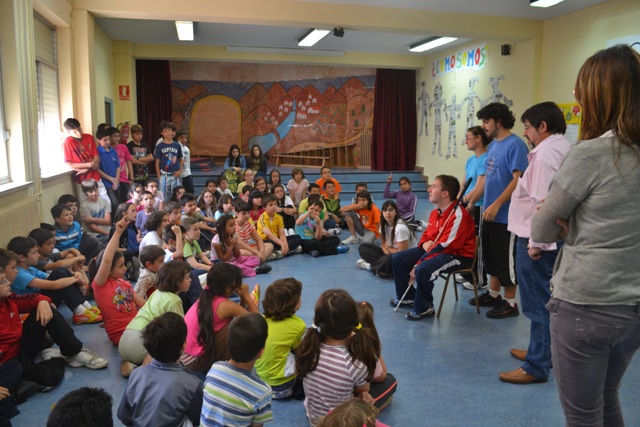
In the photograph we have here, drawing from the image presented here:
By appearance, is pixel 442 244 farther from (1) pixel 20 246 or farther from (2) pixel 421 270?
(1) pixel 20 246

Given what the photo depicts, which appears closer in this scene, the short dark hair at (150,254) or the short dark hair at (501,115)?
the short dark hair at (150,254)

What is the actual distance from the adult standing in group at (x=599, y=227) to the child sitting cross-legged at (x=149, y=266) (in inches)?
105

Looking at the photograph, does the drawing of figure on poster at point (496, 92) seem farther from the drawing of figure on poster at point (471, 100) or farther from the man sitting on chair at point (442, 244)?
the man sitting on chair at point (442, 244)

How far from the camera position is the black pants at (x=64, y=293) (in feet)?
11.7

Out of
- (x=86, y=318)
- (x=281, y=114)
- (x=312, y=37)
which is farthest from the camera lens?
(x=281, y=114)

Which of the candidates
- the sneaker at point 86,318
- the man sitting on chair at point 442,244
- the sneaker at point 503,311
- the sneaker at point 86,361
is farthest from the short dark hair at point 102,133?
the sneaker at point 503,311

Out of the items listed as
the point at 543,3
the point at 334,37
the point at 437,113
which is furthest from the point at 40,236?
the point at 437,113

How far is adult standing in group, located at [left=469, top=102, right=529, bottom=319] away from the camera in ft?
11.7

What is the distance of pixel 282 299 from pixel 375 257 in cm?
272

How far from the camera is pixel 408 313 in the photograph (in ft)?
12.8

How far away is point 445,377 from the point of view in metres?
2.93

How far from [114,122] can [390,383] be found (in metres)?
8.37

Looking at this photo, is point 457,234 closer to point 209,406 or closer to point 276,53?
point 209,406

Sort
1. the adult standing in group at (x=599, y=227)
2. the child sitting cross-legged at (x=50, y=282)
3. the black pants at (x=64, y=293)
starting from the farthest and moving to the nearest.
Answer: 1. the black pants at (x=64, y=293)
2. the child sitting cross-legged at (x=50, y=282)
3. the adult standing in group at (x=599, y=227)
